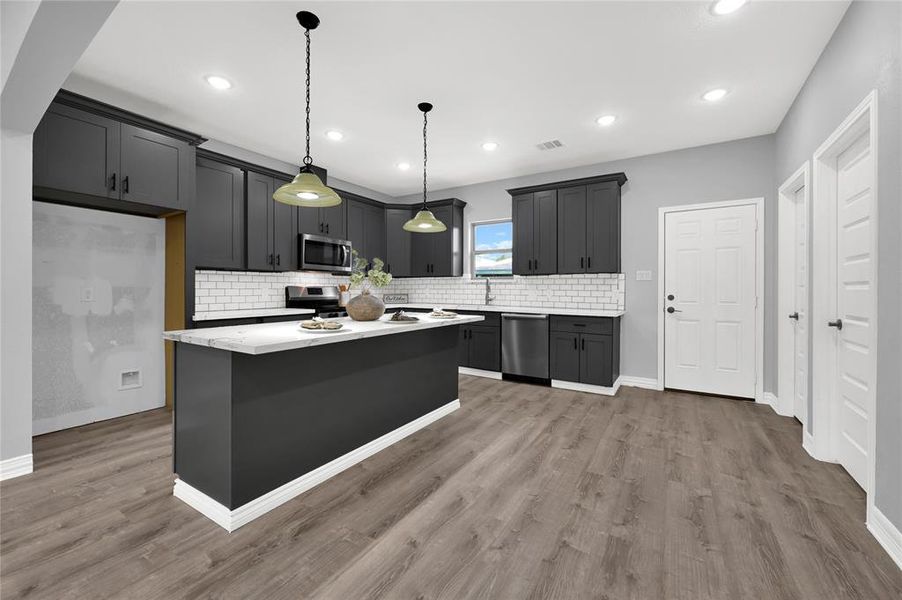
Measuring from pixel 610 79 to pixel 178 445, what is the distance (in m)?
3.88

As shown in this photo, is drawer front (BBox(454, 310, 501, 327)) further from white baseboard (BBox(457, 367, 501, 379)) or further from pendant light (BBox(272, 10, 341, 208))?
pendant light (BBox(272, 10, 341, 208))

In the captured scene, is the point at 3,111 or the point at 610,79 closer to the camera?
the point at 3,111

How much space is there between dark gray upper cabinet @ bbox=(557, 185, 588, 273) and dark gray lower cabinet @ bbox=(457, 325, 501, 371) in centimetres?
121

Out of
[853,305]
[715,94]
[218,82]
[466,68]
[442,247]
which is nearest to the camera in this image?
[853,305]

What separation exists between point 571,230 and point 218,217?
3.99 meters

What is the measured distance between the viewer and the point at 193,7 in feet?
7.33

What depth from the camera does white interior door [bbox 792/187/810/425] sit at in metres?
3.18

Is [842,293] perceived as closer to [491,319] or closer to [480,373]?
[491,319]

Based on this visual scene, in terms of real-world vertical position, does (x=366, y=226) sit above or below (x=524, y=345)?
above

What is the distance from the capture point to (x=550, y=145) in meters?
4.38

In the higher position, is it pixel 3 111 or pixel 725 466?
pixel 3 111

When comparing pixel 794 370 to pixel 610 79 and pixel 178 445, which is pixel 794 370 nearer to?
pixel 610 79

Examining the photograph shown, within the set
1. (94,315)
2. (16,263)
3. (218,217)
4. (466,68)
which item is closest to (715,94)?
(466,68)

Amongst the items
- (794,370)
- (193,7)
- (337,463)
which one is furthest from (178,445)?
(794,370)
